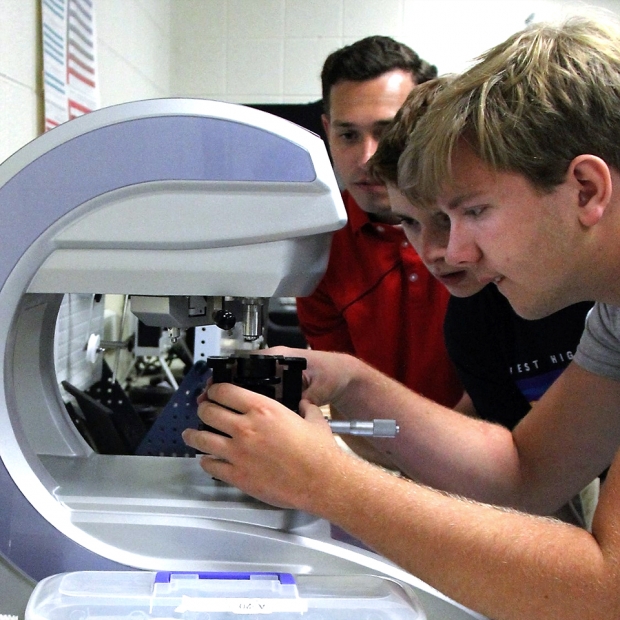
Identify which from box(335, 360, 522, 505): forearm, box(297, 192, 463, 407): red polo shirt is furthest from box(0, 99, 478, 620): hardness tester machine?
box(297, 192, 463, 407): red polo shirt

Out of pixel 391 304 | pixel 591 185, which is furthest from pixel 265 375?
pixel 391 304

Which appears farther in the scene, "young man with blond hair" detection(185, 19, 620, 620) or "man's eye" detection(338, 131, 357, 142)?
"man's eye" detection(338, 131, 357, 142)

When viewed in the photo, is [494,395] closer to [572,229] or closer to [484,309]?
[484,309]

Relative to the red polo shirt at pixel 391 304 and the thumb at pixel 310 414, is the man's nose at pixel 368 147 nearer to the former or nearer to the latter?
the red polo shirt at pixel 391 304

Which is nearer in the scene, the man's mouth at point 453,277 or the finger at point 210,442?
the finger at point 210,442

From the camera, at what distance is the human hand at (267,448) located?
0.54 meters

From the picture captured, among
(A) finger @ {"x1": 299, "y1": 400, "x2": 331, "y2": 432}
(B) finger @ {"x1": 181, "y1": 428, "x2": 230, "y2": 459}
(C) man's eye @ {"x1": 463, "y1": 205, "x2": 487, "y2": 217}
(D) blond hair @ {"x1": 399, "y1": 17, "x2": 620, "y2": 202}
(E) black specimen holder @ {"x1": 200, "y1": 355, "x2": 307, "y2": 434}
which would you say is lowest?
(B) finger @ {"x1": 181, "y1": 428, "x2": 230, "y2": 459}

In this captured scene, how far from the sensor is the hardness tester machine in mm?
512

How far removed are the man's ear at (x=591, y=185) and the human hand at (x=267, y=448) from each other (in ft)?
A: 1.04

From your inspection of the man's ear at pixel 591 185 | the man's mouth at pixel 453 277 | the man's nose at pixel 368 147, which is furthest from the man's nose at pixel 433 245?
the man's nose at pixel 368 147

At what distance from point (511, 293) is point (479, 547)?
289 millimetres

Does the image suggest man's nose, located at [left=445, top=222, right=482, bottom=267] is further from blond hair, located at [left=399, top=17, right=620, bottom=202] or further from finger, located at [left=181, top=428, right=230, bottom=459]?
finger, located at [left=181, top=428, right=230, bottom=459]

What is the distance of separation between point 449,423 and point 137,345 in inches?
36.6

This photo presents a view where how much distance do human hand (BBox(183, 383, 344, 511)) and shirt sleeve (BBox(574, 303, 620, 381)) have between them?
398mm
